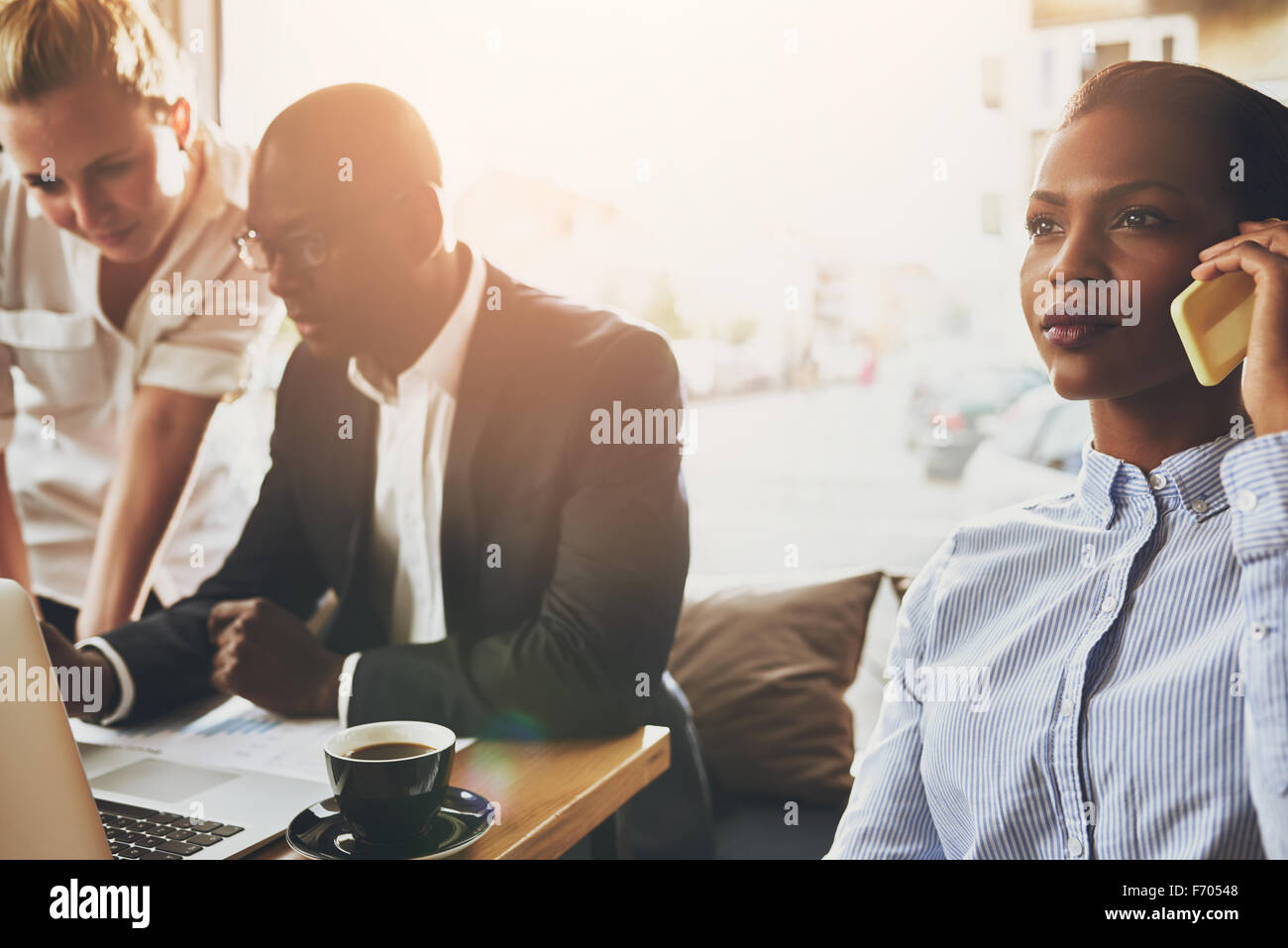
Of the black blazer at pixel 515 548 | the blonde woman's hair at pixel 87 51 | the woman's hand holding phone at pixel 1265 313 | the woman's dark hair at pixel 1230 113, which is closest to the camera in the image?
the woman's hand holding phone at pixel 1265 313

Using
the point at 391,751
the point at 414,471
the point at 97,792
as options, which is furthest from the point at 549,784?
the point at 414,471

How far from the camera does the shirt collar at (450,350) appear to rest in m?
1.63

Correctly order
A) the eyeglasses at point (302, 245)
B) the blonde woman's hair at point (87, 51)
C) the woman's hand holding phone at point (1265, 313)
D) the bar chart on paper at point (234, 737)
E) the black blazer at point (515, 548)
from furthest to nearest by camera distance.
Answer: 1. the blonde woman's hair at point (87, 51)
2. the eyeglasses at point (302, 245)
3. the black blazer at point (515, 548)
4. the bar chart on paper at point (234, 737)
5. the woman's hand holding phone at point (1265, 313)

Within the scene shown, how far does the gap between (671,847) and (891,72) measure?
128cm

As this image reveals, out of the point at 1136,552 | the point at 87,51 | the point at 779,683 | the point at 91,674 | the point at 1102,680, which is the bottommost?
the point at 779,683

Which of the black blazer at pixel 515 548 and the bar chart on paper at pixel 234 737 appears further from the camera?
the black blazer at pixel 515 548

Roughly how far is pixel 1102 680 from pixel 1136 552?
0.41ft

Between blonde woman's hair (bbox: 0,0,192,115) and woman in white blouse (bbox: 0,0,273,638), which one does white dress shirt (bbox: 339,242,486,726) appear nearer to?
woman in white blouse (bbox: 0,0,273,638)

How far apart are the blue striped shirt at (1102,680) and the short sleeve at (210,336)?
4.18ft

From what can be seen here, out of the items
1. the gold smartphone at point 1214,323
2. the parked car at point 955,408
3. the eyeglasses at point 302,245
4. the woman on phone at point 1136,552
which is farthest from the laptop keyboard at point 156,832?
the parked car at point 955,408

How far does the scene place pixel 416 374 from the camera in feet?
5.42

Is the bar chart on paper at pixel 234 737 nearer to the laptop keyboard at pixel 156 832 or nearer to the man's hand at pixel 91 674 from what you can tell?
the man's hand at pixel 91 674

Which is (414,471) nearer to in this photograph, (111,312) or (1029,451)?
(111,312)

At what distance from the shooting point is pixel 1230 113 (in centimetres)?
95
